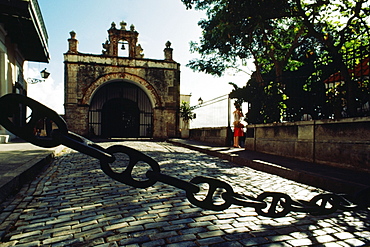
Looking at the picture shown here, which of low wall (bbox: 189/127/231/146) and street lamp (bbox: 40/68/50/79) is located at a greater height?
street lamp (bbox: 40/68/50/79)

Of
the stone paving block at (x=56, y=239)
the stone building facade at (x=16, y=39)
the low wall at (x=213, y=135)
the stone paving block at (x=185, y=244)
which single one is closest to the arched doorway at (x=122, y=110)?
the low wall at (x=213, y=135)

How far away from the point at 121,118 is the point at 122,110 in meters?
0.65

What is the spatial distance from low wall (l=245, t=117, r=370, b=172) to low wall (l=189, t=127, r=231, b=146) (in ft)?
11.7

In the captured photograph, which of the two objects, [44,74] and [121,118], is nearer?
[44,74]

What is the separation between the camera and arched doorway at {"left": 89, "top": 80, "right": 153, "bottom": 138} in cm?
2153

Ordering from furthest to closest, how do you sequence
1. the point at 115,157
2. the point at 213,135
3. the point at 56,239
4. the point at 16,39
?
the point at 213,135, the point at 16,39, the point at 56,239, the point at 115,157

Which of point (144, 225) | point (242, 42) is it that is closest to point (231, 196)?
point (144, 225)

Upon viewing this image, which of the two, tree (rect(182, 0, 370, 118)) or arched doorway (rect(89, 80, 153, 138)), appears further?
arched doorway (rect(89, 80, 153, 138))

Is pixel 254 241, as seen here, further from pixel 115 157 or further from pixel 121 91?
pixel 121 91

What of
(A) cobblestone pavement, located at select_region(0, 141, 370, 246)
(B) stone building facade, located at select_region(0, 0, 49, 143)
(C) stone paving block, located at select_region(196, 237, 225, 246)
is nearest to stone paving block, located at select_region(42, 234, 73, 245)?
(A) cobblestone pavement, located at select_region(0, 141, 370, 246)

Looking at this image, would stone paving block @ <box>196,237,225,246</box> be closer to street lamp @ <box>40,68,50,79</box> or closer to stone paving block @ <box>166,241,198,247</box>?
stone paving block @ <box>166,241,198,247</box>

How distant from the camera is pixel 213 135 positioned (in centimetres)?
1335

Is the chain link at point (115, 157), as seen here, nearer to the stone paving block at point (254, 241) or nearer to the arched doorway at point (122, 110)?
the stone paving block at point (254, 241)

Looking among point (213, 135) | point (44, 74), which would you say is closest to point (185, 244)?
point (213, 135)
